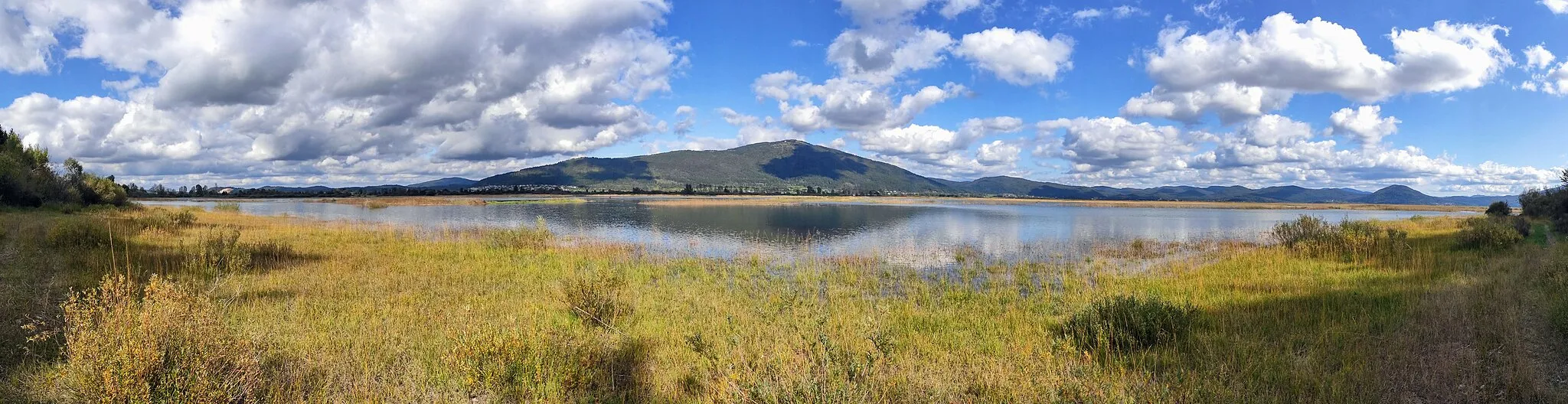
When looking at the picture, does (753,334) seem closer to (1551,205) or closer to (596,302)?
(596,302)

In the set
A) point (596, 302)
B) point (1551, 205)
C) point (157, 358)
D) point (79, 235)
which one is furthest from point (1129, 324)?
point (1551, 205)

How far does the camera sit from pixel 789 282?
15.4 m

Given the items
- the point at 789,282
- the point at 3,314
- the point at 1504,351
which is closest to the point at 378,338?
→ the point at 3,314

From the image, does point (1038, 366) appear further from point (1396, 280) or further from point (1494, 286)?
point (1396, 280)

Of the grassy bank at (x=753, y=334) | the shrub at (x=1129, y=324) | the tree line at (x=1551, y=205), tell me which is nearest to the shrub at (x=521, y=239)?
the grassy bank at (x=753, y=334)

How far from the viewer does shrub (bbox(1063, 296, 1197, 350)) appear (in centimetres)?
798

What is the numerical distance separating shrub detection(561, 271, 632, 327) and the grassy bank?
0.05 meters

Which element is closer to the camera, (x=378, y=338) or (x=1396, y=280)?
(x=378, y=338)

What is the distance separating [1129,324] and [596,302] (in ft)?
26.0

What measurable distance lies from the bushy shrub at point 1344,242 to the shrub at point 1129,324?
1314 centimetres

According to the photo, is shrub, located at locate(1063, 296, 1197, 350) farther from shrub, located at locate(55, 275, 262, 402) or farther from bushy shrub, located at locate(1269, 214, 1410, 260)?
bushy shrub, located at locate(1269, 214, 1410, 260)

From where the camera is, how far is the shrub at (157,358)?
4.47 m

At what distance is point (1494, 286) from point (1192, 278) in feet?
17.4

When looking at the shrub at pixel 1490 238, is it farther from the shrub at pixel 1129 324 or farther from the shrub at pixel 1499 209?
the shrub at pixel 1499 209
